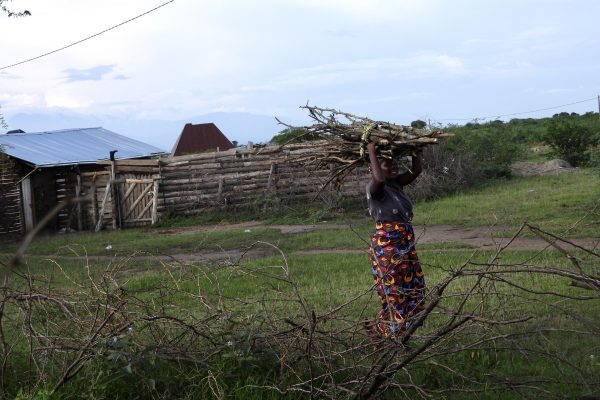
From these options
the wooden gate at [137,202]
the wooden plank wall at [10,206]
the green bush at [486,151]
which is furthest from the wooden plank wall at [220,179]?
the green bush at [486,151]

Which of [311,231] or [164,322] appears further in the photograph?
[311,231]

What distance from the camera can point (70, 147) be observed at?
25.1 metres

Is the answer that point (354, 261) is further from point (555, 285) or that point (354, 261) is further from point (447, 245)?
point (555, 285)

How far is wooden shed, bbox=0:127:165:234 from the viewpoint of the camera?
21.4 meters

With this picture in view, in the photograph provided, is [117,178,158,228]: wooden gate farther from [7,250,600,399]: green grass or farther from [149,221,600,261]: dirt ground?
[7,250,600,399]: green grass

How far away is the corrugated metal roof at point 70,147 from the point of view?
22.2 metres

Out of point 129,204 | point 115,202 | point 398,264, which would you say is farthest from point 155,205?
point 398,264

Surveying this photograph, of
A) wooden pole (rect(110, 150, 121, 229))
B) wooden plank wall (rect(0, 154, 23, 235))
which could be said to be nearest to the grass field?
wooden pole (rect(110, 150, 121, 229))

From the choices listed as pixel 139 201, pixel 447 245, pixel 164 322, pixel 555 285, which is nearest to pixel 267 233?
pixel 447 245

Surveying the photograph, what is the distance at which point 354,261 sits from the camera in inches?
423

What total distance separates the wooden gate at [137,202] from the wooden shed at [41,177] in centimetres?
98

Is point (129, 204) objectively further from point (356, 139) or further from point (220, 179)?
point (356, 139)

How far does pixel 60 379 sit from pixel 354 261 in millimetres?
6716

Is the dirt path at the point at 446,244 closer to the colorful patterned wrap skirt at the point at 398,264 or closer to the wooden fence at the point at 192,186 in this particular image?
the colorful patterned wrap skirt at the point at 398,264
